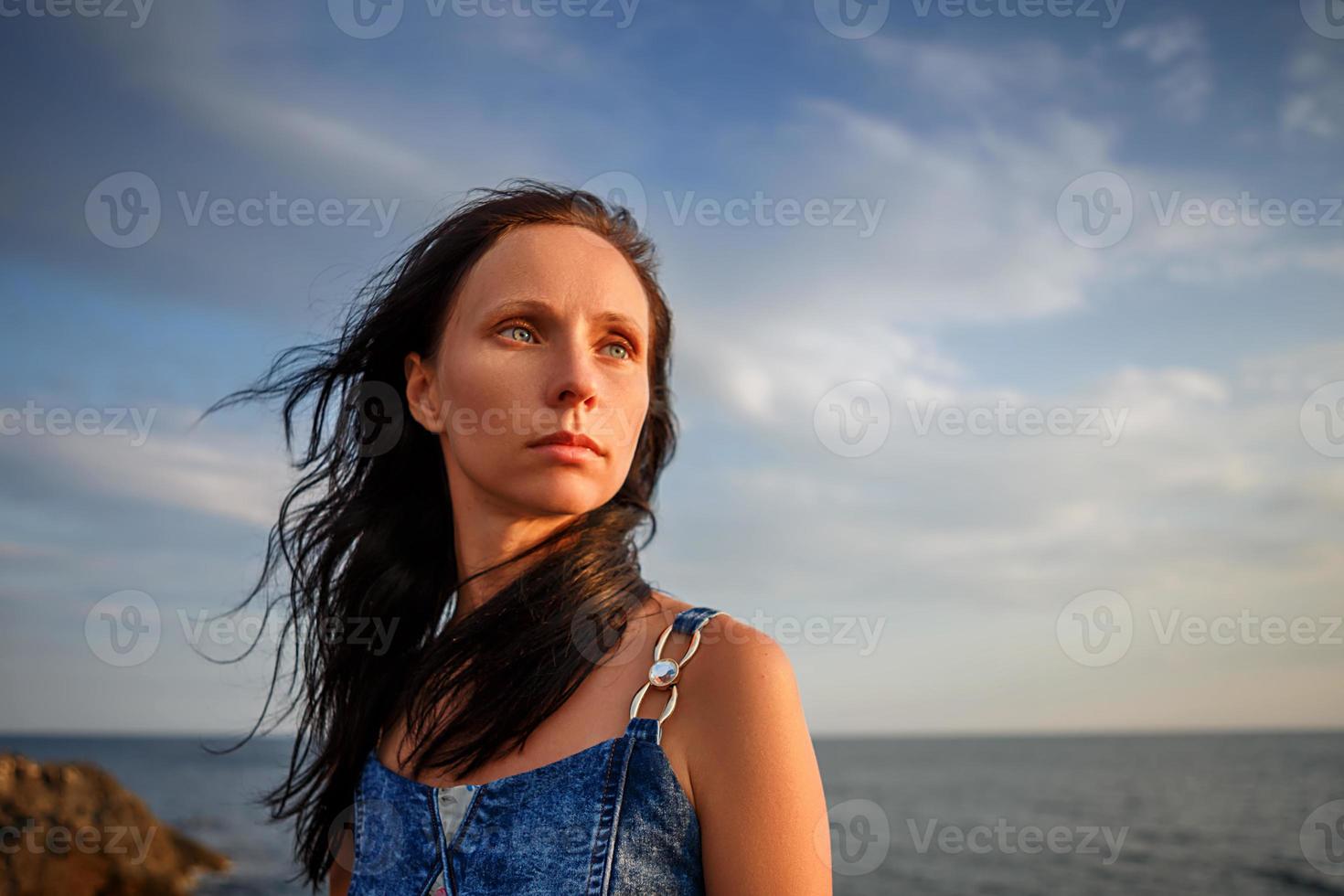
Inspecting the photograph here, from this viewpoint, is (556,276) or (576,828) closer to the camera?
(576,828)

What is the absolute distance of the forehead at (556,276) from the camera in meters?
2.40

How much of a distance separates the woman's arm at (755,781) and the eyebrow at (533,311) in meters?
0.97

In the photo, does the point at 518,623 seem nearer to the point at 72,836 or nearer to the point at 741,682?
the point at 741,682

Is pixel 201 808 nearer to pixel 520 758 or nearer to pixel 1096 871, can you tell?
pixel 1096 871

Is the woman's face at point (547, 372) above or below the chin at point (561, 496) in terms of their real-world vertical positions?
above

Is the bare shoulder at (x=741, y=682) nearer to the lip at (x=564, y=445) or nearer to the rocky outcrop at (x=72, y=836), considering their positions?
the lip at (x=564, y=445)

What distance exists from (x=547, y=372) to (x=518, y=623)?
67 cm

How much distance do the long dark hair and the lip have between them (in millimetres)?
294

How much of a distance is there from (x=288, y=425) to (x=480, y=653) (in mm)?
1527

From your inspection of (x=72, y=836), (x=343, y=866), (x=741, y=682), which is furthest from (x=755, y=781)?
(x=72, y=836)

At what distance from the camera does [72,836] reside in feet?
38.4

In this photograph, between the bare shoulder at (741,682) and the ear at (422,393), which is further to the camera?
the ear at (422,393)

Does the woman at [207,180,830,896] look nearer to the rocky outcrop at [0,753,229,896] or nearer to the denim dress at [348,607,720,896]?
the denim dress at [348,607,720,896]

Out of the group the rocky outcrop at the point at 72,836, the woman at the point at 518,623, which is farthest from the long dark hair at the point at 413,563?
the rocky outcrop at the point at 72,836
